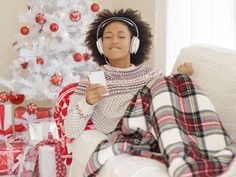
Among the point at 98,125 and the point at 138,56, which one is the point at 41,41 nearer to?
the point at 138,56

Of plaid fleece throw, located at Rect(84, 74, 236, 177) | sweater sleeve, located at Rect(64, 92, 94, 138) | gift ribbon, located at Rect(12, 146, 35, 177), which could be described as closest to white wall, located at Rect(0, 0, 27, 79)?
gift ribbon, located at Rect(12, 146, 35, 177)

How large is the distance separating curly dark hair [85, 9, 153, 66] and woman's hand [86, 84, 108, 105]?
43 centimetres

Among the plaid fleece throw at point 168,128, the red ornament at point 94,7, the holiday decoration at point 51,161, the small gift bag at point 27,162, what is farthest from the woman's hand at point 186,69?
the red ornament at point 94,7

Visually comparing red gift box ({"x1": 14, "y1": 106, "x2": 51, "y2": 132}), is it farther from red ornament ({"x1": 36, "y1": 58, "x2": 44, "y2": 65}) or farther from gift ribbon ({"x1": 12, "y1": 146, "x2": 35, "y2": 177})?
gift ribbon ({"x1": 12, "y1": 146, "x2": 35, "y2": 177})

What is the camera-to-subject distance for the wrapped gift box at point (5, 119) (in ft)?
Answer: 9.22

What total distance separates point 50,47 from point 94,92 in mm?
1406

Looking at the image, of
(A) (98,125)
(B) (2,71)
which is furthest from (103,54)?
(B) (2,71)

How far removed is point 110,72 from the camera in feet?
6.44

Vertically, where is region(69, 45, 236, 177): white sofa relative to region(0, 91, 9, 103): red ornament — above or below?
above

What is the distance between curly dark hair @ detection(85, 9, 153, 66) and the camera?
2082 mm

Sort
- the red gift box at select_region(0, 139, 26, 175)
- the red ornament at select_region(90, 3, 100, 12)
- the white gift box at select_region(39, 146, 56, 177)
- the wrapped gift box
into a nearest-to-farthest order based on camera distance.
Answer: the white gift box at select_region(39, 146, 56, 177)
the red gift box at select_region(0, 139, 26, 175)
the wrapped gift box
the red ornament at select_region(90, 3, 100, 12)

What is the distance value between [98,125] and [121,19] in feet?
1.77

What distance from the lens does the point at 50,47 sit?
3012mm

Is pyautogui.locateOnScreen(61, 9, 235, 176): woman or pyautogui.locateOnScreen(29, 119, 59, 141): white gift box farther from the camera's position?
pyautogui.locateOnScreen(29, 119, 59, 141): white gift box
